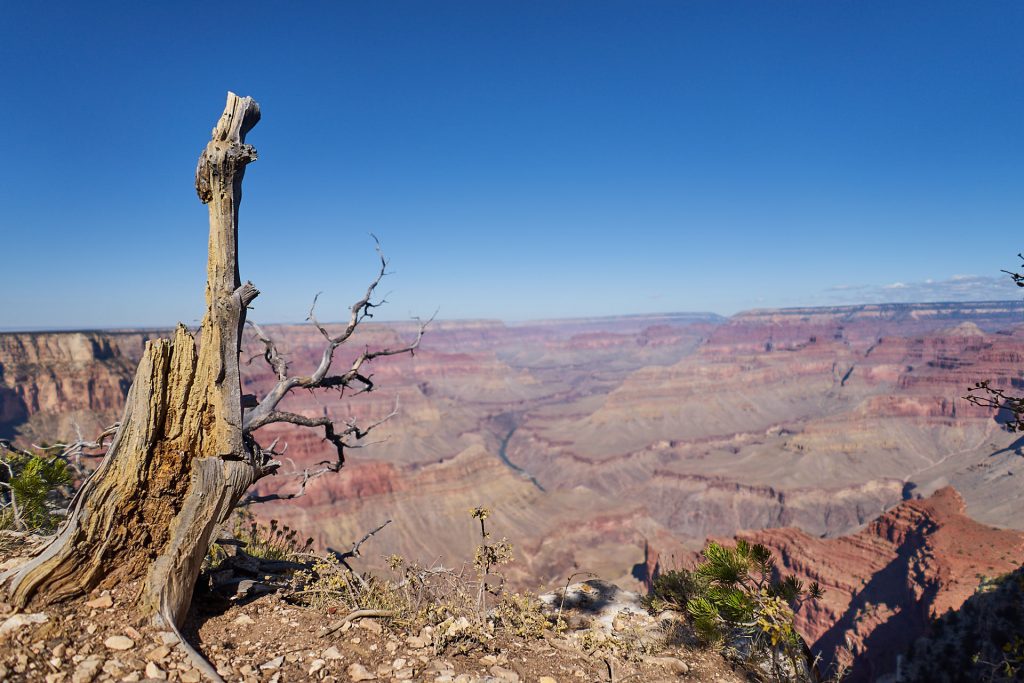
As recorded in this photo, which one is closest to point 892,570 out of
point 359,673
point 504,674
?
point 504,674

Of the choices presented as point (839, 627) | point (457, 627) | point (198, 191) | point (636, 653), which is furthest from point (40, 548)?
point (839, 627)

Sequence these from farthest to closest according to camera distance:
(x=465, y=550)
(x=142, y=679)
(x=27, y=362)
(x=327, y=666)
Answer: (x=27, y=362), (x=465, y=550), (x=327, y=666), (x=142, y=679)

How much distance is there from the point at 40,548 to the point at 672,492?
100097 millimetres

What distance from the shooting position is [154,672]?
4.16 m

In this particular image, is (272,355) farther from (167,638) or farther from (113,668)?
(113,668)

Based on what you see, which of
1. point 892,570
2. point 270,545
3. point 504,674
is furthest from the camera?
point 892,570

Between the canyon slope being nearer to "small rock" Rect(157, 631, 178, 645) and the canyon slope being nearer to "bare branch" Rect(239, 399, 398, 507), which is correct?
"bare branch" Rect(239, 399, 398, 507)

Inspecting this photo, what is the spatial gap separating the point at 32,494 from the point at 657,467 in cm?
11482

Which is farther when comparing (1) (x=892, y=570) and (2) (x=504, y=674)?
(1) (x=892, y=570)

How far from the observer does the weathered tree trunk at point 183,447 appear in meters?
4.99

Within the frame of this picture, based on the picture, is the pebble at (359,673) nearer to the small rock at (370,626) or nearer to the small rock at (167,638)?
the small rock at (370,626)

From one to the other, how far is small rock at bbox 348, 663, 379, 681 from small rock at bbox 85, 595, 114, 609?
7.71 ft

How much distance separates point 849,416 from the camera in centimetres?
11438

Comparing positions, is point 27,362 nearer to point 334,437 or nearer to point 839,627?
point 334,437
